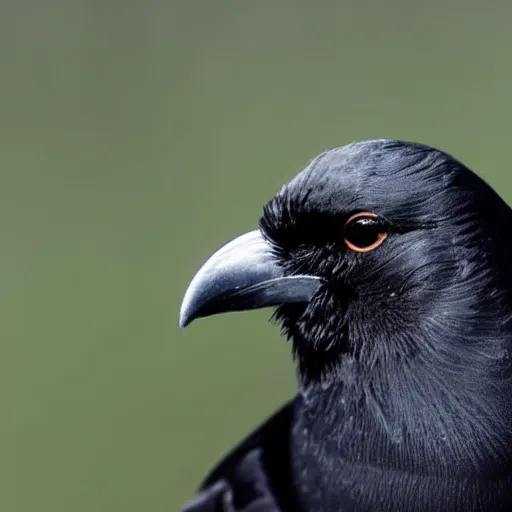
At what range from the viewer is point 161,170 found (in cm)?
1265

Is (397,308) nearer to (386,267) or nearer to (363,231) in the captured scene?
(386,267)

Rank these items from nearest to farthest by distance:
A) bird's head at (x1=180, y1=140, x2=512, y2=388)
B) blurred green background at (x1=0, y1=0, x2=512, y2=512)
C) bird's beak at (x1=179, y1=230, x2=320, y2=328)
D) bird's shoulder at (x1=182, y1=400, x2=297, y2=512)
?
bird's head at (x1=180, y1=140, x2=512, y2=388), bird's beak at (x1=179, y1=230, x2=320, y2=328), bird's shoulder at (x1=182, y1=400, x2=297, y2=512), blurred green background at (x1=0, y1=0, x2=512, y2=512)

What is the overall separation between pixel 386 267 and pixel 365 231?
5.9 inches

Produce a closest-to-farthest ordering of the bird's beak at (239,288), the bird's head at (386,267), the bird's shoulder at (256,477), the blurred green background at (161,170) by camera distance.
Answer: the bird's head at (386,267) < the bird's beak at (239,288) < the bird's shoulder at (256,477) < the blurred green background at (161,170)

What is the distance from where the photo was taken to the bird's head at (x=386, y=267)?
4.68m

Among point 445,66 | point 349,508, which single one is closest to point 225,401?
point 445,66

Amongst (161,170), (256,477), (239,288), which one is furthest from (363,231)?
(161,170)

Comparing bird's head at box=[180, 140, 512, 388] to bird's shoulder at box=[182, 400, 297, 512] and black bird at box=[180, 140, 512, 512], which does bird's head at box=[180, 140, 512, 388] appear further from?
bird's shoulder at box=[182, 400, 297, 512]

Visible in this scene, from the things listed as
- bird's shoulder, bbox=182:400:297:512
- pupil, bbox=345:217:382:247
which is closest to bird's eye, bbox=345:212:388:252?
pupil, bbox=345:217:382:247

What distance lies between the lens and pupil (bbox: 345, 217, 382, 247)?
186 inches

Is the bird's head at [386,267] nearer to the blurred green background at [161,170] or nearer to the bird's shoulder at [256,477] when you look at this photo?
the bird's shoulder at [256,477]

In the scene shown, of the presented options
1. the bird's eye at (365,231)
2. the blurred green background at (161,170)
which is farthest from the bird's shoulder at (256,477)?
the blurred green background at (161,170)

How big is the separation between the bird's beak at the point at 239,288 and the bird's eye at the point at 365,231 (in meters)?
0.29

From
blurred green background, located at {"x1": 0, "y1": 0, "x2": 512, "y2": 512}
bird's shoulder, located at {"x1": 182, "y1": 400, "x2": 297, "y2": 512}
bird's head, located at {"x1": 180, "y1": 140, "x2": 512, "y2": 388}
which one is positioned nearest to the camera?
bird's head, located at {"x1": 180, "y1": 140, "x2": 512, "y2": 388}
